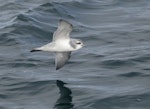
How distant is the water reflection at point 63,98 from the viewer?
683 inches

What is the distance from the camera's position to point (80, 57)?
21594 millimetres

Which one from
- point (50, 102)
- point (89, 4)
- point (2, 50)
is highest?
point (89, 4)

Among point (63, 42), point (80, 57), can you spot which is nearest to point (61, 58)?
point (63, 42)

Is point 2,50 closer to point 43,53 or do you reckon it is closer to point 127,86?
point 43,53

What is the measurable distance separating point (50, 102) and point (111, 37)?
6567 mm

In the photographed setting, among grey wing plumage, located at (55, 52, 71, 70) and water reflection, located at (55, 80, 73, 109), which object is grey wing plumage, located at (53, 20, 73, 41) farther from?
water reflection, located at (55, 80, 73, 109)

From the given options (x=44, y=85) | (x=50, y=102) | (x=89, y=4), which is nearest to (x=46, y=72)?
(x=44, y=85)

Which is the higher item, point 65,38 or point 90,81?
point 65,38

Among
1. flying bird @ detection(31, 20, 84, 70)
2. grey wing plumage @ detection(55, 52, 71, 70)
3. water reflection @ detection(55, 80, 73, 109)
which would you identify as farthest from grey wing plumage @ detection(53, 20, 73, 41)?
water reflection @ detection(55, 80, 73, 109)

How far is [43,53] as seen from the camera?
2225 cm

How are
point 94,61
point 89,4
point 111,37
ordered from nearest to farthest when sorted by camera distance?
point 94,61 → point 111,37 → point 89,4

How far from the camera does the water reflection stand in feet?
56.9

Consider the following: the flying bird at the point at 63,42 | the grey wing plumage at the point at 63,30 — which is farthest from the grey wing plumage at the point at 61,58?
the grey wing plumage at the point at 63,30

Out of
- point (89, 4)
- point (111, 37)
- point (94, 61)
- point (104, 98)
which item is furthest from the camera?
point (89, 4)
